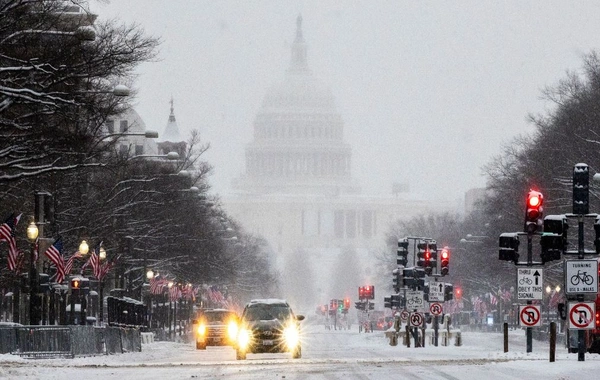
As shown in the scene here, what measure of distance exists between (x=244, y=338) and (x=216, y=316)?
22.0 metres

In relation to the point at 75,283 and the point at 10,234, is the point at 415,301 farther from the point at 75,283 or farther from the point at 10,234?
the point at 10,234

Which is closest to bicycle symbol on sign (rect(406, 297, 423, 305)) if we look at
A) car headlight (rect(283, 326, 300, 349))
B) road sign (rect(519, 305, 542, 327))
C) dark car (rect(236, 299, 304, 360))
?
dark car (rect(236, 299, 304, 360))

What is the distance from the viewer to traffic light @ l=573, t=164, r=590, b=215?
40.2m

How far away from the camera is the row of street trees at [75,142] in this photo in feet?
139

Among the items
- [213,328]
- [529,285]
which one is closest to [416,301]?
[213,328]

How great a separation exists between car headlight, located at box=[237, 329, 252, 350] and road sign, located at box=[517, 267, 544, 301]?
24.8ft

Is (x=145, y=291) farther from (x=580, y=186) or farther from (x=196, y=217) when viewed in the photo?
(x=580, y=186)

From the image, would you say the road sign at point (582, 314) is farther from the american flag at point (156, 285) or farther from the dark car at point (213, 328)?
the american flag at point (156, 285)

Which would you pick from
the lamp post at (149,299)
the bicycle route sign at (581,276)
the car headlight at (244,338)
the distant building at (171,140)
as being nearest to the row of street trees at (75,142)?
the lamp post at (149,299)

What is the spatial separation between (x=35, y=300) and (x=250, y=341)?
6.39 meters

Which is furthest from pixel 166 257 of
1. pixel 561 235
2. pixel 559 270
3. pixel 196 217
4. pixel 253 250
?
pixel 253 250

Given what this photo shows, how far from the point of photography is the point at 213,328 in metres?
73.4

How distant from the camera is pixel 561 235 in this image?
41.3 metres

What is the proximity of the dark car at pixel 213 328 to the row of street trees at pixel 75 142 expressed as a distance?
3.94 meters
